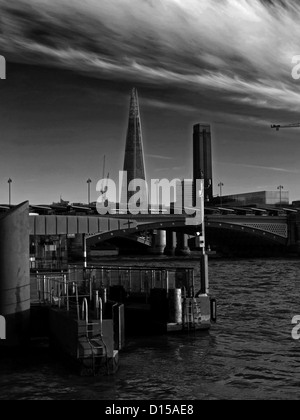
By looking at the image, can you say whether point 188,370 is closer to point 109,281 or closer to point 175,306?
point 175,306

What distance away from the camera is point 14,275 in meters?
27.9

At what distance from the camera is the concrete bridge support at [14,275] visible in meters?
27.9

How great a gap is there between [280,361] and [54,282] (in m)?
13.1

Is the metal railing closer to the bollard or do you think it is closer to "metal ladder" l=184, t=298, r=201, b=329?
the bollard

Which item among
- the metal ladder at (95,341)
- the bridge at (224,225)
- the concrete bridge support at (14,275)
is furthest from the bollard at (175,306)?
the bridge at (224,225)

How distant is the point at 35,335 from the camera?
30.4 meters

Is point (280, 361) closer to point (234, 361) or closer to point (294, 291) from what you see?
point (234, 361)

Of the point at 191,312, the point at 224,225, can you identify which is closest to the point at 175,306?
the point at 191,312

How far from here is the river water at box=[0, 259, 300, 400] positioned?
22906 millimetres

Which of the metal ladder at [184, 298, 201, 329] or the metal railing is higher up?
the metal railing

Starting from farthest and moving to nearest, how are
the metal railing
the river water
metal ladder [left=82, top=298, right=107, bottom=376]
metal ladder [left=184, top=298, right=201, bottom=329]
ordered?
metal ladder [left=184, top=298, right=201, bottom=329] < the metal railing < metal ladder [left=82, top=298, right=107, bottom=376] < the river water

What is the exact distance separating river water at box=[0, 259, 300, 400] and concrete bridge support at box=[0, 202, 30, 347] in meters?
1.22

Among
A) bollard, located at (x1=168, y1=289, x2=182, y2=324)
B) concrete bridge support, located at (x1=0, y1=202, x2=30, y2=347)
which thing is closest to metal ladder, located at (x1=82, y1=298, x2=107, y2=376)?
concrete bridge support, located at (x1=0, y1=202, x2=30, y2=347)
